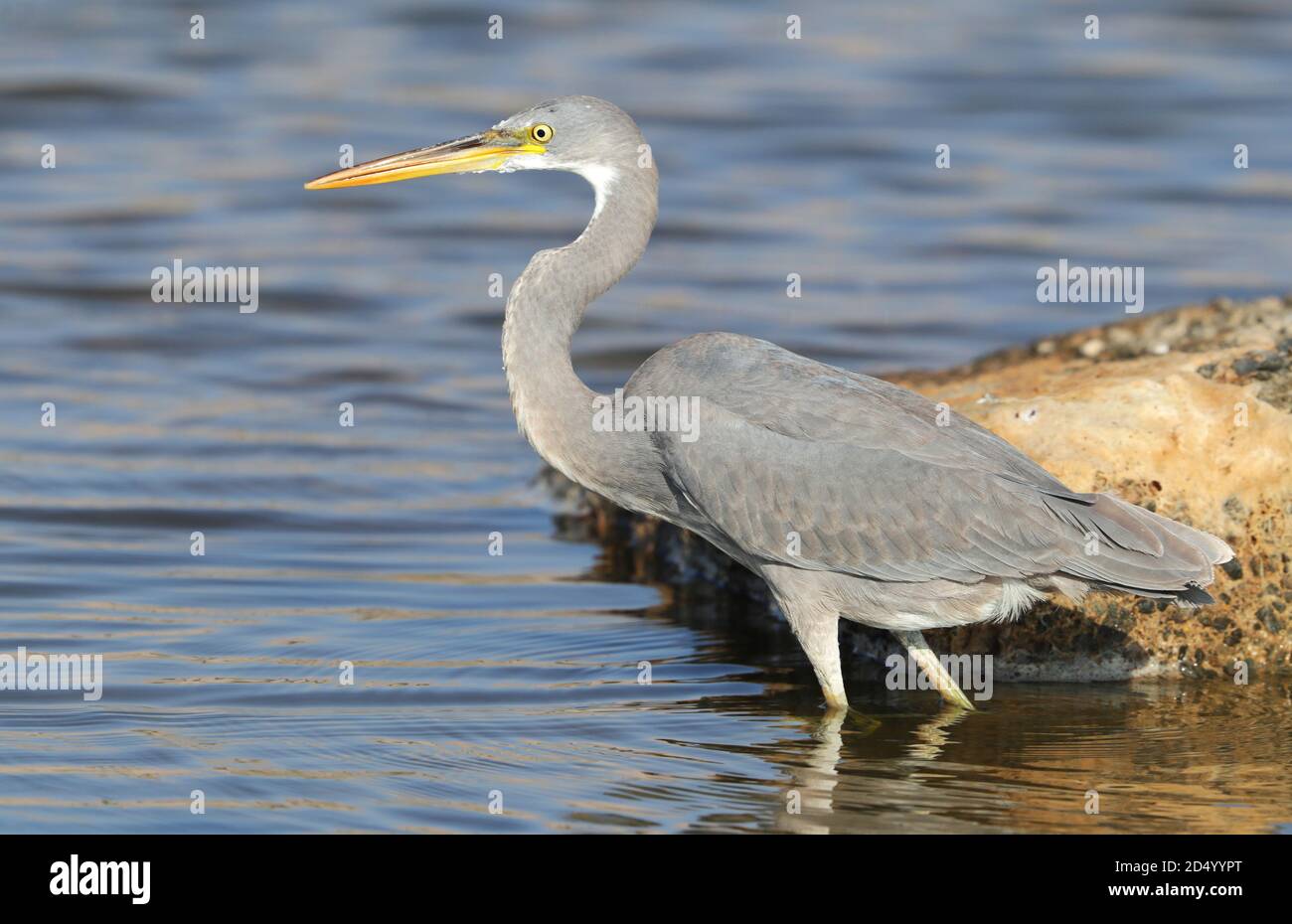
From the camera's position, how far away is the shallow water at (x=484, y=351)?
7047 mm

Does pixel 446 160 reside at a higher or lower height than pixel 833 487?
higher

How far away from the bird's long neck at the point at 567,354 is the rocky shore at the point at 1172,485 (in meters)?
1.71

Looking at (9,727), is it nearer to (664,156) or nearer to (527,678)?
(527,678)

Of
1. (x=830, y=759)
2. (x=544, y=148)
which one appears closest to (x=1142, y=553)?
(x=830, y=759)

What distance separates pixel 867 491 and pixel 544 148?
2.10m

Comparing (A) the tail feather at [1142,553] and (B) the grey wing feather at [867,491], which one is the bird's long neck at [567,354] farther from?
(A) the tail feather at [1142,553]

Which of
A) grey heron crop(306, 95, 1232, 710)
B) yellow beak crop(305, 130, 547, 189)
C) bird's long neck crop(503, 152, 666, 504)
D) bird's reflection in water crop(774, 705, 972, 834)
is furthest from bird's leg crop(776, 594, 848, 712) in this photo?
yellow beak crop(305, 130, 547, 189)

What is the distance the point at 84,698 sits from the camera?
7734 mm

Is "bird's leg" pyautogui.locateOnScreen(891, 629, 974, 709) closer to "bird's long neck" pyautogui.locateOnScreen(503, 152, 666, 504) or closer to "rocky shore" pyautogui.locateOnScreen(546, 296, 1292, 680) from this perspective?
"rocky shore" pyautogui.locateOnScreen(546, 296, 1292, 680)

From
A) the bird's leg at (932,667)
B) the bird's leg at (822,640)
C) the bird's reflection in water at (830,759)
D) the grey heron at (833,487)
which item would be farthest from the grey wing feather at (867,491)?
the bird's reflection in water at (830,759)

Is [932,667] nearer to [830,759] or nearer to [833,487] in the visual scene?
[830,759]

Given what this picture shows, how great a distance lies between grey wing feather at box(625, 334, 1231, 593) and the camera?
24.1 feet

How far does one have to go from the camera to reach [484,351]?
47.2 ft

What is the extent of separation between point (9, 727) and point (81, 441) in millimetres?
4694
